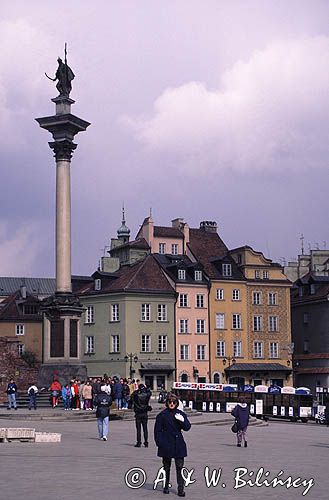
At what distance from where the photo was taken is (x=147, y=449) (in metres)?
24.8

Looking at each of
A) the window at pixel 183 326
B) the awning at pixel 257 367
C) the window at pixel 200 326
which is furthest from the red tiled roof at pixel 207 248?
the awning at pixel 257 367

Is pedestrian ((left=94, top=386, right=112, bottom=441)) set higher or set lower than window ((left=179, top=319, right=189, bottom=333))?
lower

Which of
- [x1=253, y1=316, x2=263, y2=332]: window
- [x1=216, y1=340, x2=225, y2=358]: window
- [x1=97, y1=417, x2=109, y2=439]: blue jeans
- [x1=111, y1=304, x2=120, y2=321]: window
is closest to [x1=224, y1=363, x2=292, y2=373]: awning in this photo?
[x1=216, y1=340, x2=225, y2=358]: window

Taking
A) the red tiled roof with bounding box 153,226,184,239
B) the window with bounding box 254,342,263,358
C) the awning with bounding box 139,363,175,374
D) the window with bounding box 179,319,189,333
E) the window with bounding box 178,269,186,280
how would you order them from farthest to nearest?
the red tiled roof with bounding box 153,226,184,239
the window with bounding box 254,342,263,358
the window with bounding box 178,269,186,280
the window with bounding box 179,319,189,333
the awning with bounding box 139,363,175,374

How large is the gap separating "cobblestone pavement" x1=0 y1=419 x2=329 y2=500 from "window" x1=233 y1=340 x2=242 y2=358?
5129cm

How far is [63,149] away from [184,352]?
116ft

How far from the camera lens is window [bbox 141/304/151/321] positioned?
79.9 metres

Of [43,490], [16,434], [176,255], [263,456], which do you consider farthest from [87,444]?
[176,255]

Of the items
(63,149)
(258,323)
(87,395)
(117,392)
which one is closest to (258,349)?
(258,323)

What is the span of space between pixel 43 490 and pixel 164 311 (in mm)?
65803

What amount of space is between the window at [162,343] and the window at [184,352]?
1.66 metres

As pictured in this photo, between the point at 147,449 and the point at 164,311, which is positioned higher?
the point at 164,311

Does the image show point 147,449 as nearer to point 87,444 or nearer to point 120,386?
point 87,444

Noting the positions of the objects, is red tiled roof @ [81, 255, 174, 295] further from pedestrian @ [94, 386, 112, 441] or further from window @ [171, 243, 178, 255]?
pedestrian @ [94, 386, 112, 441]
